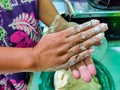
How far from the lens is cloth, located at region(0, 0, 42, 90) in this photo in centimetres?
82

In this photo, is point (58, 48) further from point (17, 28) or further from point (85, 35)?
point (17, 28)

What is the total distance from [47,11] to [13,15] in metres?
0.17

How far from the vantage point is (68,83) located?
936 mm

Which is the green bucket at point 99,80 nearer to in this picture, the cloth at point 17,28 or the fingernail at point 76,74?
the cloth at point 17,28

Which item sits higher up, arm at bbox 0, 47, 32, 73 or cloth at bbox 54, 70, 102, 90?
arm at bbox 0, 47, 32, 73

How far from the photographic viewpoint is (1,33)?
0.82 m

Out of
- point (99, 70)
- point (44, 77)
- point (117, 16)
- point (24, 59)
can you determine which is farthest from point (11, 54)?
point (117, 16)

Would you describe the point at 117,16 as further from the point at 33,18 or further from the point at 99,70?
the point at 33,18


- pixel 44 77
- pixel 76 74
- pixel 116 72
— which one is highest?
pixel 76 74

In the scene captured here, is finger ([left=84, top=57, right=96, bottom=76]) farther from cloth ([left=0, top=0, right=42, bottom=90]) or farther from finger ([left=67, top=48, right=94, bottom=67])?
cloth ([left=0, top=0, right=42, bottom=90])

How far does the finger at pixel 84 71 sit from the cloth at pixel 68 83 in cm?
19

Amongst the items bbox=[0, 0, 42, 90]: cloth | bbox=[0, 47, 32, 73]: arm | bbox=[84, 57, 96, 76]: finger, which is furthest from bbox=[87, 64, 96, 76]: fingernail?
bbox=[0, 0, 42, 90]: cloth

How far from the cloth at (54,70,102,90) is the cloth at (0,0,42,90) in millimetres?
116

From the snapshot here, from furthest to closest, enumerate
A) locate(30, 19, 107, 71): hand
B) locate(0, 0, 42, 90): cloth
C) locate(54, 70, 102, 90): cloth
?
locate(54, 70, 102, 90): cloth < locate(0, 0, 42, 90): cloth < locate(30, 19, 107, 71): hand
